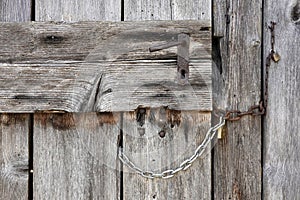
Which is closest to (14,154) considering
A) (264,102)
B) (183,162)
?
(183,162)

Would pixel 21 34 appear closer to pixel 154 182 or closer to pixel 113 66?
pixel 113 66

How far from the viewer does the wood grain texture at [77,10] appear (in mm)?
1212

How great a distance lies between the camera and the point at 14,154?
4.04 feet

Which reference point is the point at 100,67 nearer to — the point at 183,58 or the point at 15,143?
the point at 183,58

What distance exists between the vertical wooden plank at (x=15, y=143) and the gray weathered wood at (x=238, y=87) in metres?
0.49

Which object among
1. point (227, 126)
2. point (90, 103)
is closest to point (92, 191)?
point (90, 103)

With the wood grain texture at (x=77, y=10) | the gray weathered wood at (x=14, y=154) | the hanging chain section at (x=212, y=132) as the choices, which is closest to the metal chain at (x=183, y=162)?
the hanging chain section at (x=212, y=132)

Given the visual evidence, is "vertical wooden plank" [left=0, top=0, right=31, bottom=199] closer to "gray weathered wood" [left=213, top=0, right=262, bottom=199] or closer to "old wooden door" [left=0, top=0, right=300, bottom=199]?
"old wooden door" [left=0, top=0, right=300, bottom=199]

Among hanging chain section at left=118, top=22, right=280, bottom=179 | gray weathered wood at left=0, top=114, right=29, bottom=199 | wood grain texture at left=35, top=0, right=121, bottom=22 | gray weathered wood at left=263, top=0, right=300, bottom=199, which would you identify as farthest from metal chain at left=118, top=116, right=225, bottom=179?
wood grain texture at left=35, top=0, right=121, bottom=22

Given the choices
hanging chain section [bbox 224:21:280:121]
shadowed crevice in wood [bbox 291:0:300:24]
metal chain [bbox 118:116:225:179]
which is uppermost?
shadowed crevice in wood [bbox 291:0:300:24]

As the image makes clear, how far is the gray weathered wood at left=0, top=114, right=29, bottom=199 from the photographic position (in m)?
1.23

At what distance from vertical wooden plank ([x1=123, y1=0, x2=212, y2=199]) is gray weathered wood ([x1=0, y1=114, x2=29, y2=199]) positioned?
260mm

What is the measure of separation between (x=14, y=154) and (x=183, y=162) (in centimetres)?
44

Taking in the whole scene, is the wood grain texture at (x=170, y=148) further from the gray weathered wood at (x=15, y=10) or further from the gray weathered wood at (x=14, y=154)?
the gray weathered wood at (x=15, y=10)
